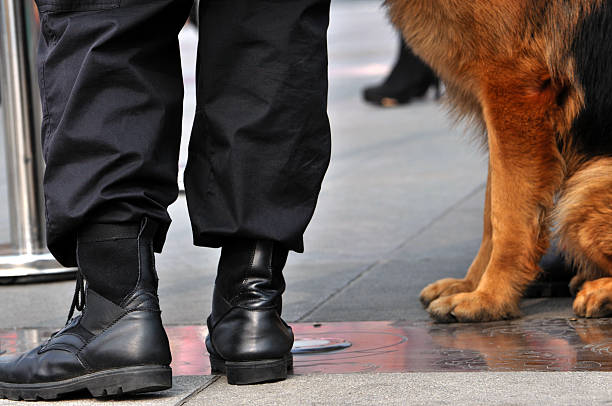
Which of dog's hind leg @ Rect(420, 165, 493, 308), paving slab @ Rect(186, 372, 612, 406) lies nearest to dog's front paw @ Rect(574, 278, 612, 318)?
dog's hind leg @ Rect(420, 165, 493, 308)

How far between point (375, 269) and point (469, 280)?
527 mm

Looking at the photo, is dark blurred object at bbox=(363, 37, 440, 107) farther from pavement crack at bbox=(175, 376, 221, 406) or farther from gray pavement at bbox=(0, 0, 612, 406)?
pavement crack at bbox=(175, 376, 221, 406)

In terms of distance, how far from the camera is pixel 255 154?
2.06 meters

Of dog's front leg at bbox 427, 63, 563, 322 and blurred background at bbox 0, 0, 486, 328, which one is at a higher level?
dog's front leg at bbox 427, 63, 563, 322

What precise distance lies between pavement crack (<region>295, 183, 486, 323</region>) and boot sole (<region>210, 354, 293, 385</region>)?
728 mm

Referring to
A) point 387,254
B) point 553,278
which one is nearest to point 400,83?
point 387,254

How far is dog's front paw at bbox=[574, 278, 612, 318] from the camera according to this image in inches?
107

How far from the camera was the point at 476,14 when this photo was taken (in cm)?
271

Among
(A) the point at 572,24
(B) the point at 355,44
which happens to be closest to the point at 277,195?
(A) the point at 572,24

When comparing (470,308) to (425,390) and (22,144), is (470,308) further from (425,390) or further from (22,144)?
(22,144)

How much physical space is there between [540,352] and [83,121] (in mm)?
1163

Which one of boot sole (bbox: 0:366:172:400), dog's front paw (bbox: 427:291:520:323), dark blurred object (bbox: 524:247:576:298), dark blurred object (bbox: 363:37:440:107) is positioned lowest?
dark blurred object (bbox: 363:37:440:107)

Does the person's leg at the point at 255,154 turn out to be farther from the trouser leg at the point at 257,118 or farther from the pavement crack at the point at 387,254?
the pavement crack at the point at 387,254

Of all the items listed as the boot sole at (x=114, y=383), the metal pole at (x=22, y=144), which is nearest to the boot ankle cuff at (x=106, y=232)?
the boot sole at (x=114, y=383)
